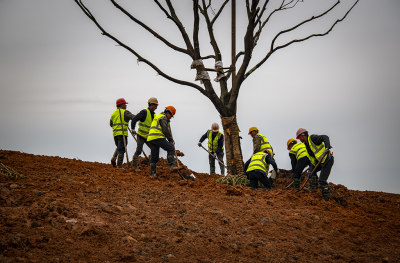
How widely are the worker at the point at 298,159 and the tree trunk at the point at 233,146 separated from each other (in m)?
1.49

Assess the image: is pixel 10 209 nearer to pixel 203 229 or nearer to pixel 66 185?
pixel 66 185

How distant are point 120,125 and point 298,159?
4785mm

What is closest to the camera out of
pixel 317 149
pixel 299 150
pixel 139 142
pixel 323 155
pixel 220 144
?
pixel 323 155

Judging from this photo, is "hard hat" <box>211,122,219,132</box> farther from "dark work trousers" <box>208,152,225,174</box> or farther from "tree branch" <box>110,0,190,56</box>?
"tree branch" <box>110,0,190,56</box>

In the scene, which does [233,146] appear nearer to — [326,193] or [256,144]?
[256,144]

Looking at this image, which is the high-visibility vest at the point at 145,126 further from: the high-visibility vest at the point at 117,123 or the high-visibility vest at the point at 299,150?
the high-visibility vest at the point at 299,150

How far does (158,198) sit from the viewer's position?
5.75 meters

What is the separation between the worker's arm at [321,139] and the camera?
7.15 metres

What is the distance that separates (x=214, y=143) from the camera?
11383mm

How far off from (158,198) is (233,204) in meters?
1.32

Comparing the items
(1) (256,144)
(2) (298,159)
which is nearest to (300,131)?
(2) (298,159)

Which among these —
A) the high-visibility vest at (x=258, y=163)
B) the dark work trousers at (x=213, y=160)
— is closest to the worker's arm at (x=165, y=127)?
the high-visibility vest at (x=258, y=163)

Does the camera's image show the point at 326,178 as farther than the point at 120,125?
No

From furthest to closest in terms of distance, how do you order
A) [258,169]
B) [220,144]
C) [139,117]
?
1. [220,144]
2. [139,117]
3. [258,169]
